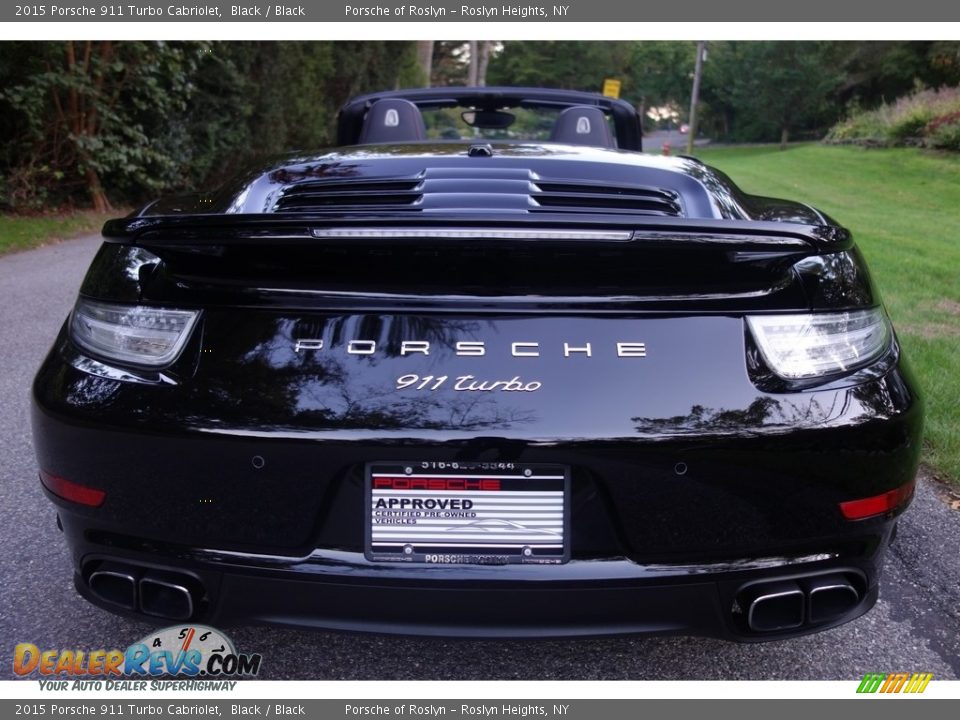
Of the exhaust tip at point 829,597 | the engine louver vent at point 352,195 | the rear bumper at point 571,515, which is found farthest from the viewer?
the engine louver vent at point 352,195

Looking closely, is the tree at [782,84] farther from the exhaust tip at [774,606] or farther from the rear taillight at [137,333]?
the rear taillight at [137,333]

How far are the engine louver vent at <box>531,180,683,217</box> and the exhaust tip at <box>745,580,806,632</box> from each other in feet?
3.33

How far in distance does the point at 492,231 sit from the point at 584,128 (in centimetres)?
259

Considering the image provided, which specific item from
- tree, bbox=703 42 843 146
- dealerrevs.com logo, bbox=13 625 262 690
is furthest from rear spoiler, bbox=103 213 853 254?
tree, bbox=703 42 843 146

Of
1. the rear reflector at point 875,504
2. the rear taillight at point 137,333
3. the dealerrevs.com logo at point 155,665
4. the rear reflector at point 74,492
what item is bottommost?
the dealerrevs.com logo at point 155,665

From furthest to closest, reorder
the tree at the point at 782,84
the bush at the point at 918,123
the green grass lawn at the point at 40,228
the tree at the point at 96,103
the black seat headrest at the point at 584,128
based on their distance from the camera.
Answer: the tree at the point at 782,84
the bush at the point at 918,123
the tree at the point at 96,103
the green grass lawn at the point at 40,228
the black seat headrest at the point at 584,128

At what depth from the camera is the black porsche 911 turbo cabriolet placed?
67.2 inches

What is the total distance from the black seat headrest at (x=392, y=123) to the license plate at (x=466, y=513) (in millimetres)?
2752

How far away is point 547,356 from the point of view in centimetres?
173

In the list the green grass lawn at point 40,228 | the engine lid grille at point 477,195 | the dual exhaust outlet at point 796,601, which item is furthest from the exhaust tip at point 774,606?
the green grass lawn at point 40,228

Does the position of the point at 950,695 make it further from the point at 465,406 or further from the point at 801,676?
the point at 465,406

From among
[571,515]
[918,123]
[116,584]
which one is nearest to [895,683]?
[571,515]

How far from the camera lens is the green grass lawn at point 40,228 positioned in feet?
30.8

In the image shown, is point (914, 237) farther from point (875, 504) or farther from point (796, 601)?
point (796, 601)
